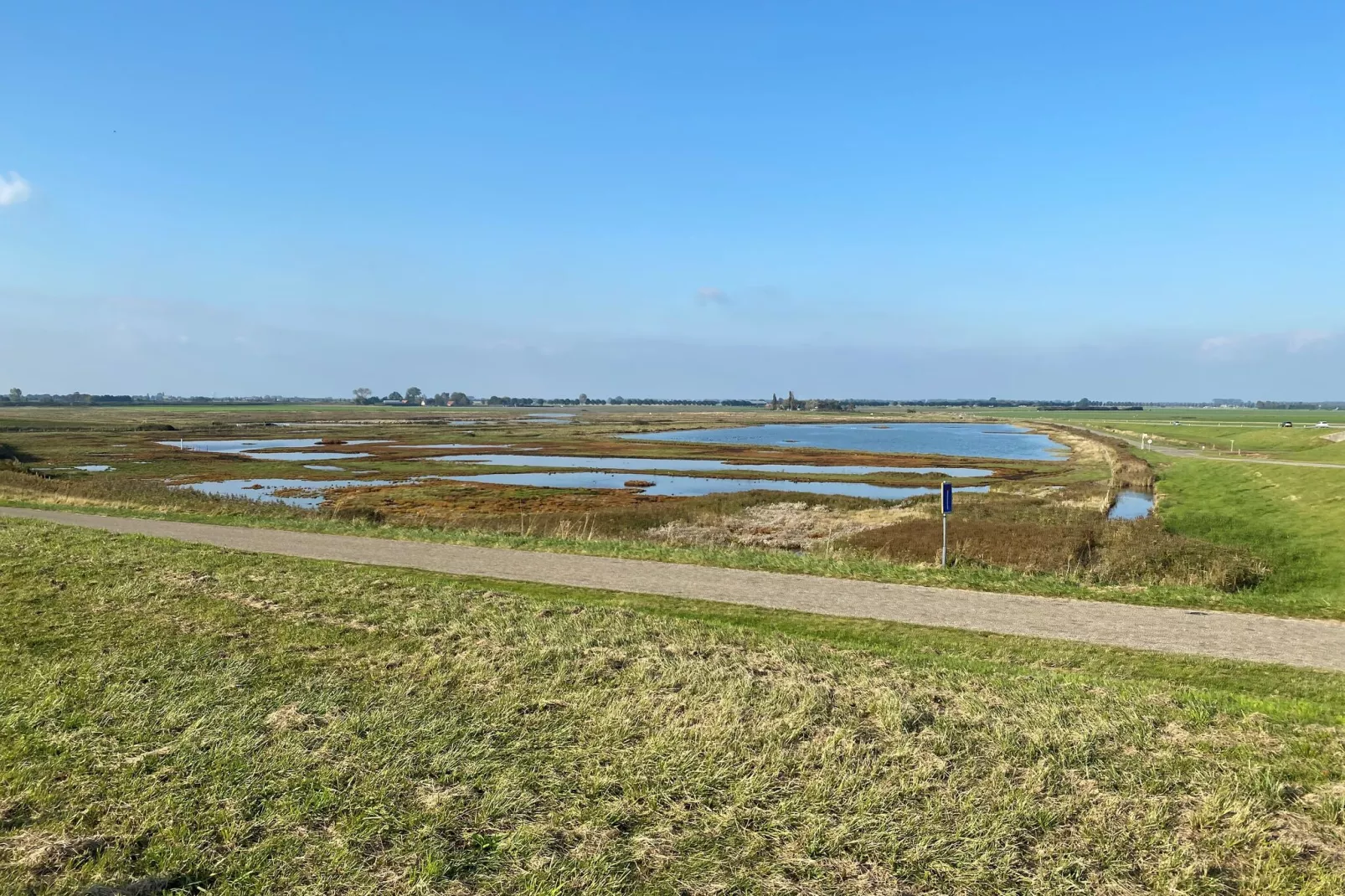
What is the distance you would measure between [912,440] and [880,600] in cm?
10399

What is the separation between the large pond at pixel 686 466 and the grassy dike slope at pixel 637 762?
5337cm

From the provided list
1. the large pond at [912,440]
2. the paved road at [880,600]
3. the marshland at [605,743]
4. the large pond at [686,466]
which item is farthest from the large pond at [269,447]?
the marshland at [605,743]

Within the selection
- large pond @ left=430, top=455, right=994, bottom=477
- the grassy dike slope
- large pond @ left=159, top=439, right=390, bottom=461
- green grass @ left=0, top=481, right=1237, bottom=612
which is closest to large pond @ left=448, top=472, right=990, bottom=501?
large pond @ left=430, top=455, right=994, bottom=477

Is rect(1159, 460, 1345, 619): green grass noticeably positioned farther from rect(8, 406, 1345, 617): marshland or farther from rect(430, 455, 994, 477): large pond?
rect(430, 455, 994, 477): large pond

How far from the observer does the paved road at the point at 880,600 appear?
12273 millimetres

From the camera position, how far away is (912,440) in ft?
374

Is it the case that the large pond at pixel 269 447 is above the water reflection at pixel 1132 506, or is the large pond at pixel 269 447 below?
above

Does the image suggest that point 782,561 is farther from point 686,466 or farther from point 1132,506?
point 686,466

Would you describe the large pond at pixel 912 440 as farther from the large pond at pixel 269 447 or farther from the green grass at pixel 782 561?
the green grass at pixel 782 561

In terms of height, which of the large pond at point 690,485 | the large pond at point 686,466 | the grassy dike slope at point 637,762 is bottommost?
the large pond at point 690,485

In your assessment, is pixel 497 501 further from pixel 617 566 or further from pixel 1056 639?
pixel 1056 639

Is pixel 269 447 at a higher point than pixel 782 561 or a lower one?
higher

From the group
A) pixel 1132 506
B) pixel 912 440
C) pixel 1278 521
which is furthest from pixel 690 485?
pixel 912 440

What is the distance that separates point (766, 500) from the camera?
136 feet
